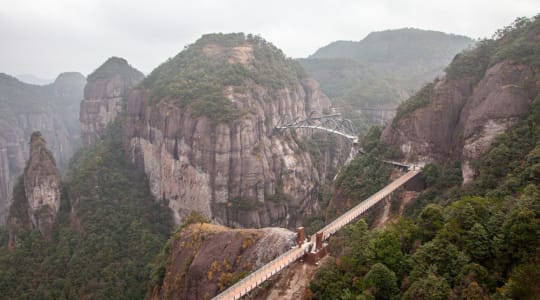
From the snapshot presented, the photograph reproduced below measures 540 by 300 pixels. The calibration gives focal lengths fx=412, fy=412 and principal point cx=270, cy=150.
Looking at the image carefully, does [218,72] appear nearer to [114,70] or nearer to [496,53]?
[496,53]

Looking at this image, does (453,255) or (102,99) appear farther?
(102,99)

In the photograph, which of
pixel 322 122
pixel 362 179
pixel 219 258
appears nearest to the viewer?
pixel 219 258

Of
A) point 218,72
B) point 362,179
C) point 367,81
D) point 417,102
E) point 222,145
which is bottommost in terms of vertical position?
point 362,179

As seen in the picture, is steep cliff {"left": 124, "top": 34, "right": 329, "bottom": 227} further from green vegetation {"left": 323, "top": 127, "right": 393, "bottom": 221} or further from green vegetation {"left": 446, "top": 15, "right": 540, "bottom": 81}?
green vegetation {"left": 446, "top": 15, "right": 540, "bottom": 81}

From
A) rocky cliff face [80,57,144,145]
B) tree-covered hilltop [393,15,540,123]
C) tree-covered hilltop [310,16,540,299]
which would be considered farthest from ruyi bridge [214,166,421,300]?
rocky cliff face [80,57,144,145]

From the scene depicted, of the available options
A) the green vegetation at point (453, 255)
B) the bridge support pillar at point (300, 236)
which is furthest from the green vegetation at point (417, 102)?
the bridge support pillar at point (300, 236)

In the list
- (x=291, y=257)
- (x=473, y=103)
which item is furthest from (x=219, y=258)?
(x=473, y=103)

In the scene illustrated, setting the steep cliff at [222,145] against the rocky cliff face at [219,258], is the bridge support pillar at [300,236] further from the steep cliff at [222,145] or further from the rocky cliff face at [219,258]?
the steep cliff at [222,145]
